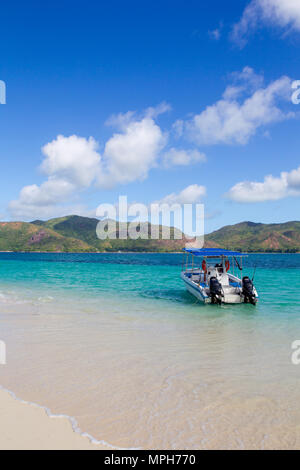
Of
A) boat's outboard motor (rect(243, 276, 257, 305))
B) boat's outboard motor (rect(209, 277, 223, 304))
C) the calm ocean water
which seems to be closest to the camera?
the calm ocean water

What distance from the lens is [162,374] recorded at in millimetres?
7961

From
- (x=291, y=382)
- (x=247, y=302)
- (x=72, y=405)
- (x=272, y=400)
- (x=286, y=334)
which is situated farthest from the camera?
(x=247, y=302)

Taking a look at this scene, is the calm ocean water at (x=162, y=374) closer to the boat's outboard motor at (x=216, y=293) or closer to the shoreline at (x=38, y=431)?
the shoreline at (x=38, y=431)

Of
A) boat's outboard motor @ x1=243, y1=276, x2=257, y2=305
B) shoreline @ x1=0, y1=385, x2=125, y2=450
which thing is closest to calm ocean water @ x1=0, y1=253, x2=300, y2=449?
shoreline @ x1=0, y1=385, x2=125, y2=450

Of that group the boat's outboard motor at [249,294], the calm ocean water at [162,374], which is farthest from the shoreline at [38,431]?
the boat's outboard motor at [249,294]

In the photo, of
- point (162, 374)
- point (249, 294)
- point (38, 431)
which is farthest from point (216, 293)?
point (38, 431)

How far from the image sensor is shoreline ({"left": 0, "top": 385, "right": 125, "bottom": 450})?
15.6ft

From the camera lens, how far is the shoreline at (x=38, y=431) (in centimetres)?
476

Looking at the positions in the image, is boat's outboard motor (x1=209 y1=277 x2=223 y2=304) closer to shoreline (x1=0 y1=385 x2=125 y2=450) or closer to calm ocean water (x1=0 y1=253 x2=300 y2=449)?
calm ocean water (x1=0 y1=253 x2=300 y2=449)

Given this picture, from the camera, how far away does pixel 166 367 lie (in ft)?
27.8

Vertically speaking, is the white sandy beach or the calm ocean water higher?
the white sandy beach
